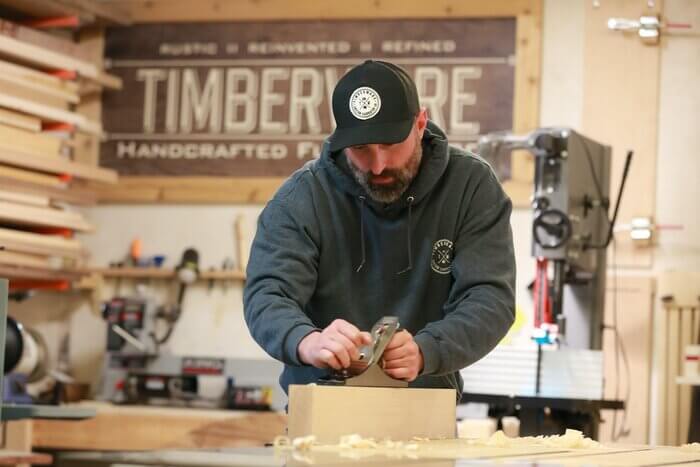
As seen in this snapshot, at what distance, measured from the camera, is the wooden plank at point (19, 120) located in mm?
5301

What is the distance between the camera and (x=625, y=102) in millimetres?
5945

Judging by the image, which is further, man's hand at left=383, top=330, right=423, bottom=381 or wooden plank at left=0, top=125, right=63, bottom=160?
wooden plank at left=0, top=125, right=63, bottom=160

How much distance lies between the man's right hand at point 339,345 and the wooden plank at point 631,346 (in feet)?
12.4

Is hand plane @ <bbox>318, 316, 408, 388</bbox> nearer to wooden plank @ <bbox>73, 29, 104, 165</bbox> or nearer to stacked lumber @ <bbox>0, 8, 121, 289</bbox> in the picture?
stacked lumber @ <bbox>0, 8, 121, 289</bbox>

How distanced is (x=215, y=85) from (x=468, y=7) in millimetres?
1390

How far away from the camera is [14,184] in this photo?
211 inches

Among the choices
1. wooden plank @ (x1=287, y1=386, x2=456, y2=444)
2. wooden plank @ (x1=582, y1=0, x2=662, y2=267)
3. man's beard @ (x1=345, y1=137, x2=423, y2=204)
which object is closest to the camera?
wooden plank @ (x1=287, y1=386, x2=456, y2=444)

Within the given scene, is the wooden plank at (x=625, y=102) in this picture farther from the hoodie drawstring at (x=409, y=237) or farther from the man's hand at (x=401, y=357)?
the man's hand at (x=401, y=357)

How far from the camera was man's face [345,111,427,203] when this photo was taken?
251cm

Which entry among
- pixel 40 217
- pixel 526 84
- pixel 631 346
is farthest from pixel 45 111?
pixel 631 346

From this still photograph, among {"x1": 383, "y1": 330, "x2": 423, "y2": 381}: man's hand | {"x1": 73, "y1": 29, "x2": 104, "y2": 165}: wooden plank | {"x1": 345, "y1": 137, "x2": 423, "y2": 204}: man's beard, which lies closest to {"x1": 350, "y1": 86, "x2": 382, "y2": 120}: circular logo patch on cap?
{"x1": 345, "y1": 137, "x2": 423, "y2": 204}: man's beard

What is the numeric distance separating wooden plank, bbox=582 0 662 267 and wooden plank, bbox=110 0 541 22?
1.20 ft

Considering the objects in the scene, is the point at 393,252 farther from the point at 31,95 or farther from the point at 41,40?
the point at 41,40

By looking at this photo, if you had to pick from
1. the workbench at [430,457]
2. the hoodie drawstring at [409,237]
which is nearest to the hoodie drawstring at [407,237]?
the hoodie drawstring at [409,237]
